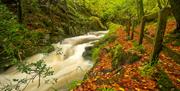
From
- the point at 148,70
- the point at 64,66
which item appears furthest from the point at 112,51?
the point at 148,70

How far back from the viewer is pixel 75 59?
15.0 m

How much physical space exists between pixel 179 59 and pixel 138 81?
5.56ft

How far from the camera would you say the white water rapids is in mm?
10953

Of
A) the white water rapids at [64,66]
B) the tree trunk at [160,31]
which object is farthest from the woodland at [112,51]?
the white water rapids at [64,66]

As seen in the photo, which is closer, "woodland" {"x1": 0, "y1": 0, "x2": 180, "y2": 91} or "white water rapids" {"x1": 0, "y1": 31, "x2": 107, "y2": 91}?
"woodland" {"x1": 0, "y1": 0, "x2": 180, "y2": 91}

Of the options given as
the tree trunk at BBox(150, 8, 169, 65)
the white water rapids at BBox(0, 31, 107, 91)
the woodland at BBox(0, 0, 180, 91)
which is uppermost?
the tree trunk at BBox(150, 8, 169, 65)

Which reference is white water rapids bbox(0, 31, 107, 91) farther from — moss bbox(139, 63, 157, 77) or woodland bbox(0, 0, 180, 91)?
moss bbox(139, 63, 157, 77)

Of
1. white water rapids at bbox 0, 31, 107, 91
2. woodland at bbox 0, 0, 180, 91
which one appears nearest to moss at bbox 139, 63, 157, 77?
woodland at bbox 0, 0, 180, 91

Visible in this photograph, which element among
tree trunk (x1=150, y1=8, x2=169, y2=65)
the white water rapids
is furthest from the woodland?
the white water rapids

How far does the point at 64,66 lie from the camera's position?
45.7ft

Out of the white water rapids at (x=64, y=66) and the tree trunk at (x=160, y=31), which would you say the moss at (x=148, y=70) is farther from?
the white water rapids at (x=64, y=66)

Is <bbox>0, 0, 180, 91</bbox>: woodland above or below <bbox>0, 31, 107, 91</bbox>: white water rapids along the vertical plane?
above

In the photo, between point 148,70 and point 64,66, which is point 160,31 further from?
point 64,66

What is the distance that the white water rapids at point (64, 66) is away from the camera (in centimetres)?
1095
